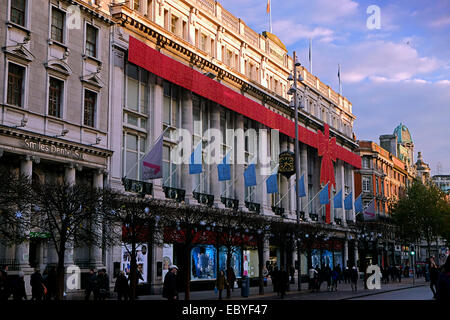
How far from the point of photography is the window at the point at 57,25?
3306 centimetres

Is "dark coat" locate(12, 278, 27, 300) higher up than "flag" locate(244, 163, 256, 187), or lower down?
lower down

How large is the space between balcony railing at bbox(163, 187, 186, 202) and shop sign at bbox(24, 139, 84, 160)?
9.02 meters

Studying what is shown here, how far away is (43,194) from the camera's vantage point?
23.1 m

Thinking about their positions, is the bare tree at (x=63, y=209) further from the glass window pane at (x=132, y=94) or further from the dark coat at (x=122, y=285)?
the glass window pane at (x=132, y=94)

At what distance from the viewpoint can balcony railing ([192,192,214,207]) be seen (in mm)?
44750

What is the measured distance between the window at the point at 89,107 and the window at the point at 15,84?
5.14 meters

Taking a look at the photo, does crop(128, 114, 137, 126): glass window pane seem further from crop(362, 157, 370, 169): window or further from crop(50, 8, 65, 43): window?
crop(362, 157, 370, 169): window

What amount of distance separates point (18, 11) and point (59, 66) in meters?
3.75

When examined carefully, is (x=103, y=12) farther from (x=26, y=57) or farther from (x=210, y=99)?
(x=210, y=99)

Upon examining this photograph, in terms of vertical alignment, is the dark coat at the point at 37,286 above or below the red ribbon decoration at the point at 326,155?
below

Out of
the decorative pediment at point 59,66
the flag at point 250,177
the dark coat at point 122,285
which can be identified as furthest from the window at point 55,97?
the flag at point 250,177

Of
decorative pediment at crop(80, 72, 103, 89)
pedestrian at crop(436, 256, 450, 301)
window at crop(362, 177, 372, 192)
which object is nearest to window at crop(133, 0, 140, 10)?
decorative pediment at crop(80, 72, 103, 89)

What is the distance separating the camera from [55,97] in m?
33.0
